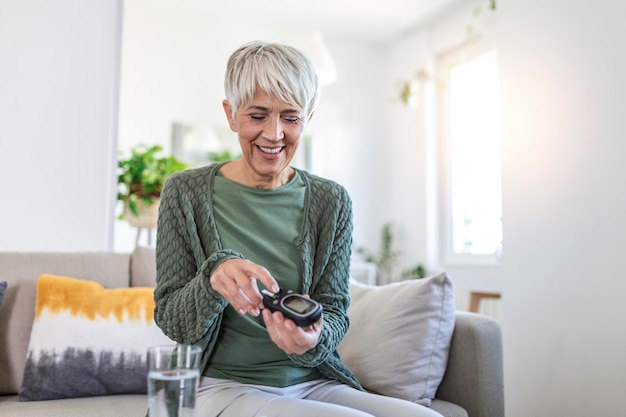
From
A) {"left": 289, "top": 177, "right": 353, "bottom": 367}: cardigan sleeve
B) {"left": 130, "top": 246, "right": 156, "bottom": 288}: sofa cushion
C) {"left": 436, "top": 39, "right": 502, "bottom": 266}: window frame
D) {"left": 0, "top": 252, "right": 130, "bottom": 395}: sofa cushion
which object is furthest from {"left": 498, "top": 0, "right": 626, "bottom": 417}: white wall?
{"left": 436, "top": 39, "right": 502, "bottom": 266}: window frame

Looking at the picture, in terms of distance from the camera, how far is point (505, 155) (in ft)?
6.43

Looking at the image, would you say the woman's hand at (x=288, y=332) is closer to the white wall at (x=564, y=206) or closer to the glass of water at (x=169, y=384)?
the glass of water at (x=169, y=384)

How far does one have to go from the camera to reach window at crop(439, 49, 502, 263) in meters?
4.46

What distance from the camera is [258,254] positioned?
1.30 meters

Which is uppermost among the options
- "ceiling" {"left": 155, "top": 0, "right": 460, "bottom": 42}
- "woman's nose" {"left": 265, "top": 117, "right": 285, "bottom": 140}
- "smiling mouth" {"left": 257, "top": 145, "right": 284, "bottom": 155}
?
"ceiling" {"left": 155, "top": 0, "right": 460, "bottom": 42}

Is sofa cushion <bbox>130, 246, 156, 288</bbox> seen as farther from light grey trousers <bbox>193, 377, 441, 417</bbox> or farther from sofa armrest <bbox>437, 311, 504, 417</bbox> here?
sofa armrest <bbox>437, 311, 504, 417</bbox>

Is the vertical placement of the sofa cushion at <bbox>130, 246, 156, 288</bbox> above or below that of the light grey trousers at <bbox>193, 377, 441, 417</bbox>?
above

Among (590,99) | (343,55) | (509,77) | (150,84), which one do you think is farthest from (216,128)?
(590,99)

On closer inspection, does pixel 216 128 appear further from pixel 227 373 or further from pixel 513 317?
pixel 227 373

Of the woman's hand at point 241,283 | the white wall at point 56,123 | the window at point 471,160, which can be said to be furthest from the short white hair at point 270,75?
the window at point 471,160

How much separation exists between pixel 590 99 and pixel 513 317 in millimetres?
669

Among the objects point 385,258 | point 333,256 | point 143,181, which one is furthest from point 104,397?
point 385,258

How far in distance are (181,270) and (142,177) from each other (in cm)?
168

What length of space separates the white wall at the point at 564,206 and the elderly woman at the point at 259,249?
27.0 inches
